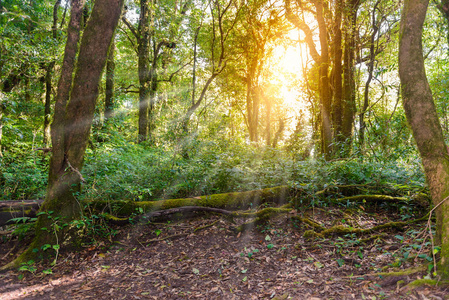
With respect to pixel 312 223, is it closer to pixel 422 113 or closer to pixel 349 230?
pixel 349 230

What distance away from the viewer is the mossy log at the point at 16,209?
5035 mm

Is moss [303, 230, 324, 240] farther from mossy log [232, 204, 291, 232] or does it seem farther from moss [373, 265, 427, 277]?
moss [373, 265, 427, 277]

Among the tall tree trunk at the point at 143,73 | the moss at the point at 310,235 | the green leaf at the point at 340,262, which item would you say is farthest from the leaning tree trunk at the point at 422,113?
the tall tree trunk at the point at 143,73

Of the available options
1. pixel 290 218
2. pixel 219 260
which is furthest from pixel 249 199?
pixel 219 260

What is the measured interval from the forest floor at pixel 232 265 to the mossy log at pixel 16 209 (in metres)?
0.45

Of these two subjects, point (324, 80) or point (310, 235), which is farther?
point (324, 80)

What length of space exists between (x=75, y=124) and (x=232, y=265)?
3980mm

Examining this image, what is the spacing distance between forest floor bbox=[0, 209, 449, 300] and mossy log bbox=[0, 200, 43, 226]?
454 mm

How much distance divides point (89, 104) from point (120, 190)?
6.48ft

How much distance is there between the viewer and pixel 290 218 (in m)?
5.22

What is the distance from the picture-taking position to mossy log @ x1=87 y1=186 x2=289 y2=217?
5.63m

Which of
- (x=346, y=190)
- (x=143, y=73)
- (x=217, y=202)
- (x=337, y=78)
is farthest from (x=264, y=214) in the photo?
(x=143, y=73)

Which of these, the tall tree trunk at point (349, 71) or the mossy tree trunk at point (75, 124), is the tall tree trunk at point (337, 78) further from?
the mossy tree trunk at point (75, 124)

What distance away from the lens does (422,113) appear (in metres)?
3.14
